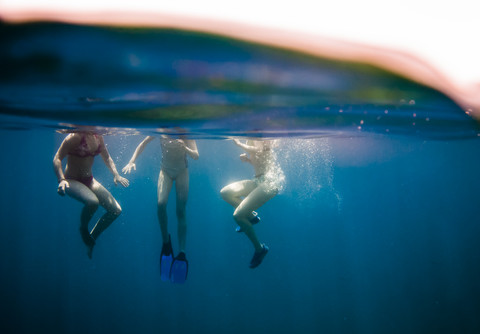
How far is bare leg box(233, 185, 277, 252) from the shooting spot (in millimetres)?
8484

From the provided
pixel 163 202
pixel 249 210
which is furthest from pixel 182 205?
pixel 249 210

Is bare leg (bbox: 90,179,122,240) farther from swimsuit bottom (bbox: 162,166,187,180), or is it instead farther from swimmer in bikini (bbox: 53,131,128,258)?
swimsuit bottom (bbox: 162,166,187,180)

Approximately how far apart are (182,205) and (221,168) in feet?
124

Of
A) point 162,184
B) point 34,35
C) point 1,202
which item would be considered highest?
point 34,35

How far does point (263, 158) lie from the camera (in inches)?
364

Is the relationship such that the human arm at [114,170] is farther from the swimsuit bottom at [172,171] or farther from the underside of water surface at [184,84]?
the swimsuit bottom at [172,171]

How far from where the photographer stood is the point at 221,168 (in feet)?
153

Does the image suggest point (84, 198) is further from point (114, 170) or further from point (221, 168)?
point (221, 168)

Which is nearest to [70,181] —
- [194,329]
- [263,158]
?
A: [263,158]

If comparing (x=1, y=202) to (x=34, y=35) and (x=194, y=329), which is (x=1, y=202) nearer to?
(x=194, y=329)

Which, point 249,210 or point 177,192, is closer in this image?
point 249,210

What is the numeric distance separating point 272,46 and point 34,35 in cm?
313

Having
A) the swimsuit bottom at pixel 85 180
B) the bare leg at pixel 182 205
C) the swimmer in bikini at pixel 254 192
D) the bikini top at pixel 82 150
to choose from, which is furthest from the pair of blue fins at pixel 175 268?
the bikini top at pixel 82 150

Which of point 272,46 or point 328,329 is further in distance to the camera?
point 328,329
